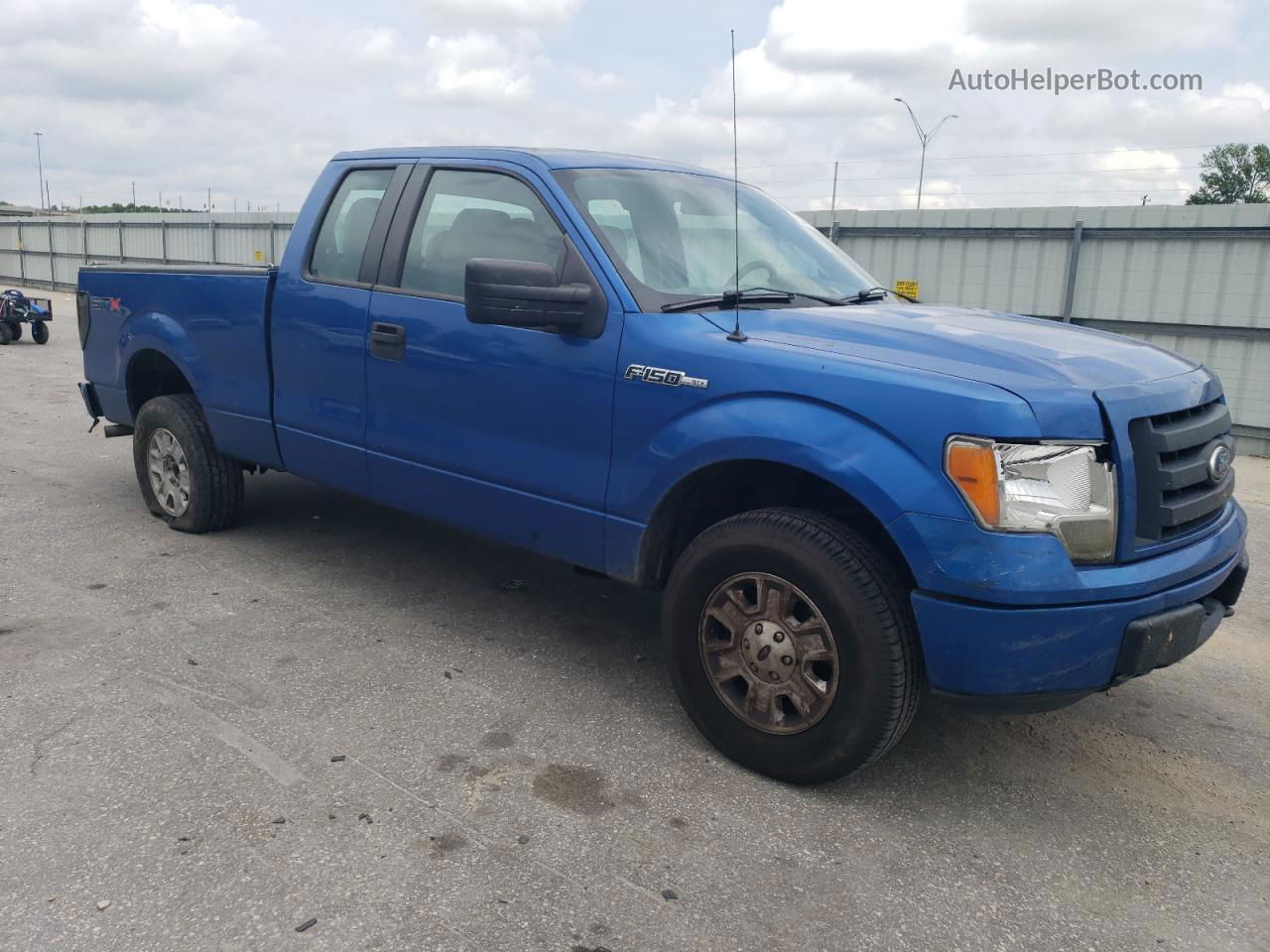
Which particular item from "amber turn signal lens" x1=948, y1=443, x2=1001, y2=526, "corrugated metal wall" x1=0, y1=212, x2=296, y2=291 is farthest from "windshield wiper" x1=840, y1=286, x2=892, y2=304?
"corrugated metal wall" x1=0, y1=212, x2=296, y2=291

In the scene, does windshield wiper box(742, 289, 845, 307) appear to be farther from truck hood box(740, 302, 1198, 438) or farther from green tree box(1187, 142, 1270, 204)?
green tree box(1187, 142, 1270, 204)

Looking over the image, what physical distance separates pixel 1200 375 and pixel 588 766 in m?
2.32

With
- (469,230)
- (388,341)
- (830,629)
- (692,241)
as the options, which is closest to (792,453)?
(830,629)

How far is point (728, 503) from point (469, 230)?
5.09 feet

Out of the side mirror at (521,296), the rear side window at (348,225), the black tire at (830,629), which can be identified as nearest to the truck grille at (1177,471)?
the black tire at (830,629)

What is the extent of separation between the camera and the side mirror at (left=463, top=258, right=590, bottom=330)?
334 cm

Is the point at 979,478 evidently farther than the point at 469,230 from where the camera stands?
No

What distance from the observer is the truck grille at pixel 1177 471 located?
280cm

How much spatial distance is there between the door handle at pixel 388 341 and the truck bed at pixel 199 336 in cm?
85

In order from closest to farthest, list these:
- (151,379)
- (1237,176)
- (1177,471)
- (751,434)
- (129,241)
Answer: (1177,471), (751,434), (151,379), (129,241), (1237,176)

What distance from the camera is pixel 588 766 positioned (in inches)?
127

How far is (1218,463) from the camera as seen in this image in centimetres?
313

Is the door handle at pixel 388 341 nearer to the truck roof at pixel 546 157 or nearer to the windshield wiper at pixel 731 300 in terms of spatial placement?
the truck roof at pixel 546 157

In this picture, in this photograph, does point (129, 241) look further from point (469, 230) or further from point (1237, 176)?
point (1237, 176)
